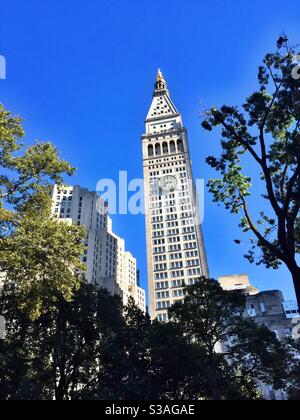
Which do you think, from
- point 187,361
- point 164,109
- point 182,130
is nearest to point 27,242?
point 187,361

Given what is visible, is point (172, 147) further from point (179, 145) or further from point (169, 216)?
point (169, 216)

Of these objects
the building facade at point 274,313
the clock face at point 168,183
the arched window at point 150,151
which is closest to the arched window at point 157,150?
the arched window at point 150,151

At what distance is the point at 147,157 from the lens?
10781cm

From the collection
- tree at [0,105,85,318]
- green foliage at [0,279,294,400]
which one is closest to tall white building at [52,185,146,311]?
green foliage at [0,279,294,400]

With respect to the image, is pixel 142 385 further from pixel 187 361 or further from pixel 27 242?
pixel 27 242

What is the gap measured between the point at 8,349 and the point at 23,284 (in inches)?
439

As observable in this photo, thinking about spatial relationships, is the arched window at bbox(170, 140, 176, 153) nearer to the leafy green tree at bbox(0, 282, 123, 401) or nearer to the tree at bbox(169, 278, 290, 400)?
the tree at bbox(169, 278, 290, 400)

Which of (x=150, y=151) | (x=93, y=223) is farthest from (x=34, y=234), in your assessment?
(x=93, y=223)

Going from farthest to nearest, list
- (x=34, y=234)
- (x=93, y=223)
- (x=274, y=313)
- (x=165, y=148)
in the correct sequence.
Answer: (x=93, y=223) → (x=165, y=148) → (x=274, y=313) → (x=34, y=234)

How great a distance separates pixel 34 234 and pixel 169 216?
7988cm

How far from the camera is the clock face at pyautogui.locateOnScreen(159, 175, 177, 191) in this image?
10131 centimetres

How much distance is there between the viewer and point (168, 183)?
101750 millimetres

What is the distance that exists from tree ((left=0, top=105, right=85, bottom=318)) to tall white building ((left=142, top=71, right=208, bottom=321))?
62.9 meters

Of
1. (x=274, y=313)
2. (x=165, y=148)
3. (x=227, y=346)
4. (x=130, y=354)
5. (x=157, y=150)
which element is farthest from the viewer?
(x=165, y=148)
